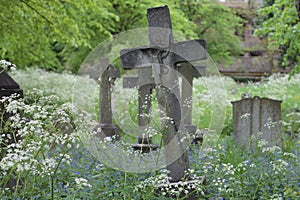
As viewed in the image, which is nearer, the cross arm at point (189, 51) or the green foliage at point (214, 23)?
the cross arm at point (189, 51)

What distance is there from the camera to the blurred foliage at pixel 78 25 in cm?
960

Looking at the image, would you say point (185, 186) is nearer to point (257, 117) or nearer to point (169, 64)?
point (169, 64)

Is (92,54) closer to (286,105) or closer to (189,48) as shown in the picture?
(286,105)

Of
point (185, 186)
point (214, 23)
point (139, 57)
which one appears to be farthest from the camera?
point (214, 23)

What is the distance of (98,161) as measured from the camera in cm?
609

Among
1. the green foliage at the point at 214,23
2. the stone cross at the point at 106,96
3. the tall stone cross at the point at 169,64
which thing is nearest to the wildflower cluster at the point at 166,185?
the tall stone cross at the point at 169,64

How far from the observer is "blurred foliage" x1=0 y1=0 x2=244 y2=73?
960cm

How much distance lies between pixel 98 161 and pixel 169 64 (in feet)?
6.15

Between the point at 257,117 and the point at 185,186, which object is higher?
the point at 257,117

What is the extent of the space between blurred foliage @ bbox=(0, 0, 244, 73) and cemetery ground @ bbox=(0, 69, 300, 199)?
1999 mm

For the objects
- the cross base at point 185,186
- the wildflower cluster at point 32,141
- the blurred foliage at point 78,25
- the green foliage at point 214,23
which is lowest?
the cross base at point 185,186

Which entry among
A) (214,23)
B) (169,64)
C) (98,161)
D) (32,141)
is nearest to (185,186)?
(169,64)

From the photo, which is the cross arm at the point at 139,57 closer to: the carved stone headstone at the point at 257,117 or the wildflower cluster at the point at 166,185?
the wildflower cluster at the point at 166,185

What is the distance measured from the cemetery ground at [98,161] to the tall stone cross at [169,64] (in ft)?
1.06
